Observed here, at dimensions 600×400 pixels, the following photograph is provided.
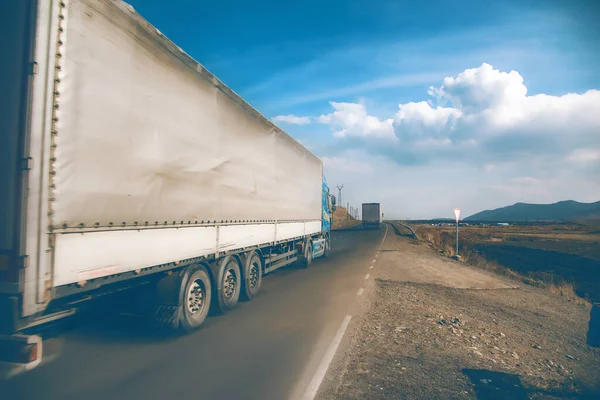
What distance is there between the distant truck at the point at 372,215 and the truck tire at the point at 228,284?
4864 cm

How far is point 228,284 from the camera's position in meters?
8.14

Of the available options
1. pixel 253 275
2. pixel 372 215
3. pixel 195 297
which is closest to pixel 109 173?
pixel 195 297

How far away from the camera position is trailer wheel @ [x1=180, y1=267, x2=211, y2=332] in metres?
6.25

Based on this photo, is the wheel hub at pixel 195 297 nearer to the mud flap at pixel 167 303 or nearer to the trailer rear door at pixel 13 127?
the mud flap at pixel 167 303

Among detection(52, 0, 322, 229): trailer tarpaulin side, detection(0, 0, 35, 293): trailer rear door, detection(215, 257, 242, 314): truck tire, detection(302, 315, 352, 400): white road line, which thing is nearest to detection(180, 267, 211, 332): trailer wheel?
detection(215, 257, 242, 314): truck tire

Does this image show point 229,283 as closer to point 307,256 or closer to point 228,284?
point 228,284

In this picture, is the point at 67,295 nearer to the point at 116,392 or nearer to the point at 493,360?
the point at 116,392

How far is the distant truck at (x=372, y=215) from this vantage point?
184ft

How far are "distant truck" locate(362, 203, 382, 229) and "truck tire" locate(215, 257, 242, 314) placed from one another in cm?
4864

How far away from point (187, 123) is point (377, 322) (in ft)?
15.6

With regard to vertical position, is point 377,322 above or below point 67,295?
below

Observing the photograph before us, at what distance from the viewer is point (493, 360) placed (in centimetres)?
556

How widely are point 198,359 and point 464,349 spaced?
3785mm

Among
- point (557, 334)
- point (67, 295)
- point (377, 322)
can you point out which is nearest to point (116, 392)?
point (67, 295)
